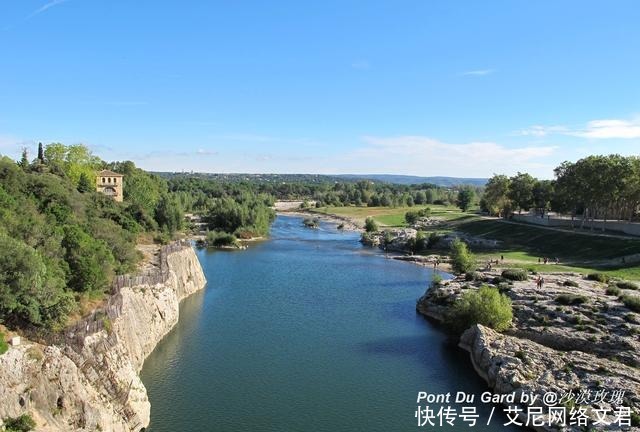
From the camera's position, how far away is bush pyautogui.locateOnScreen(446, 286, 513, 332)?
159ft

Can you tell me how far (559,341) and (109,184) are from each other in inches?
3186

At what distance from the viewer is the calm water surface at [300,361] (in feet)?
113

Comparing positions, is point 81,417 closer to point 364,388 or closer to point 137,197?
point 364,388

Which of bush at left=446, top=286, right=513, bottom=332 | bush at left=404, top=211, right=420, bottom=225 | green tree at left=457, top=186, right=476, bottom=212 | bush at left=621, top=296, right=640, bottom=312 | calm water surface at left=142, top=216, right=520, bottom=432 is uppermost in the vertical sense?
green tree at left=457, top=186, right=476, bottom=212

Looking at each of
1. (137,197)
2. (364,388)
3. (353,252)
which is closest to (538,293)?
(364,388)

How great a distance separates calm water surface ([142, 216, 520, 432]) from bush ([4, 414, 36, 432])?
27.5ft

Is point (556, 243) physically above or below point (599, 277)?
above

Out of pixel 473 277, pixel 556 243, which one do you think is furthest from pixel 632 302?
pixel 556 243

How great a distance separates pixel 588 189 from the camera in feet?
303

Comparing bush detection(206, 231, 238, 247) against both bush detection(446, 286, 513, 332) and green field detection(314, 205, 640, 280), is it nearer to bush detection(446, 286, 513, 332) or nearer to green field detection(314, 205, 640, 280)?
green field detection(314, 205, 640, 280)

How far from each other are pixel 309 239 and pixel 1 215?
92650 mm

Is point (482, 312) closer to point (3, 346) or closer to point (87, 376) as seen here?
point (87, 376)

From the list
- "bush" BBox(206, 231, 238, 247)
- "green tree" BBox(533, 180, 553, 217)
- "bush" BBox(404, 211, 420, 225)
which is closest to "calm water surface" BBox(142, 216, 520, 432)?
"bush" BBox(206, 231, 238, 247)

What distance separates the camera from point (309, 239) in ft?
428
